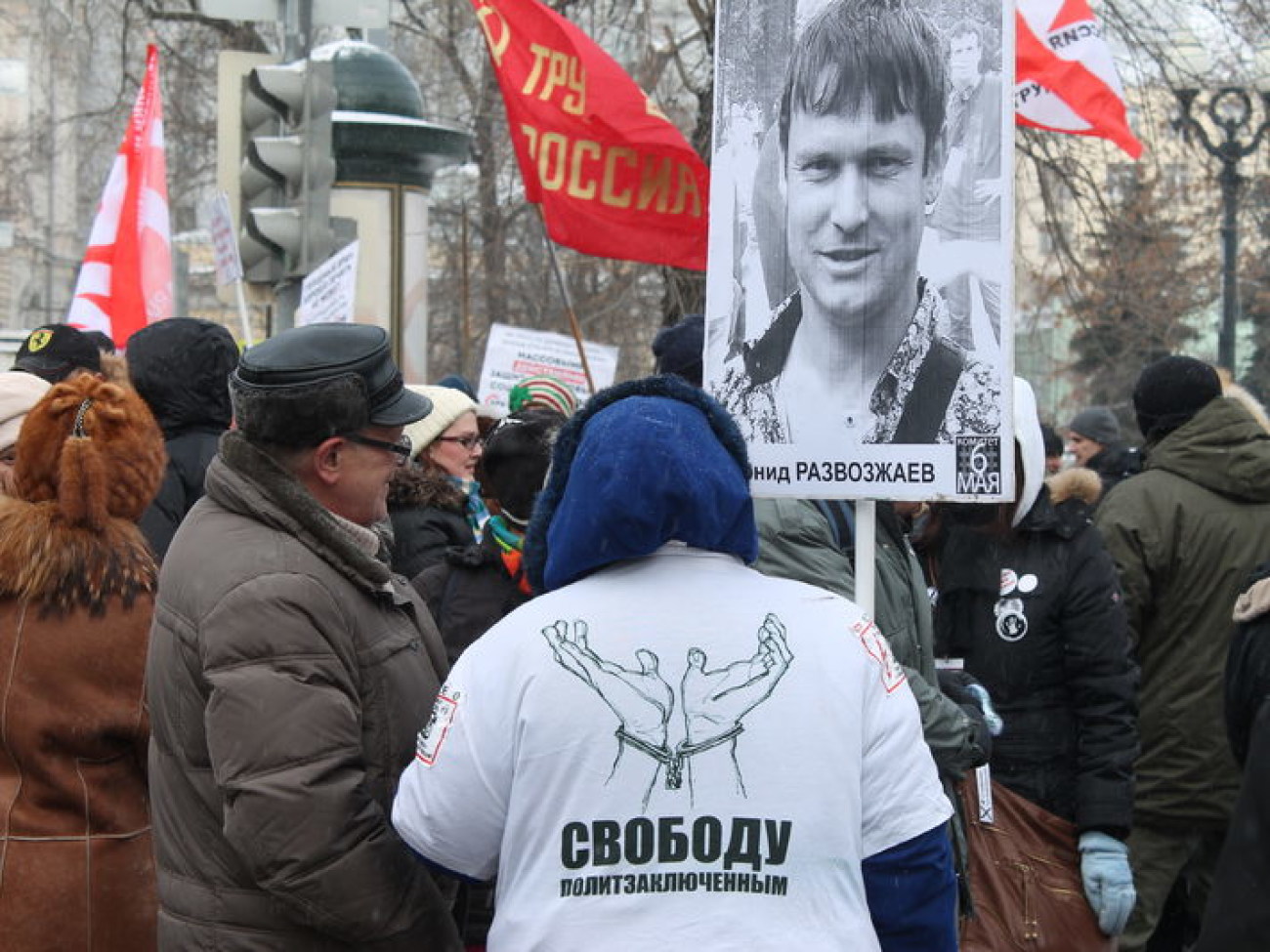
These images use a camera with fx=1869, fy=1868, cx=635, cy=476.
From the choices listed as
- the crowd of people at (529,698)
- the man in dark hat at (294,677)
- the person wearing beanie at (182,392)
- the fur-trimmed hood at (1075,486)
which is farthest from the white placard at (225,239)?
the man in dark hat at (294,677)

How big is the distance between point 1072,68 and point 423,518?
5.03 meters

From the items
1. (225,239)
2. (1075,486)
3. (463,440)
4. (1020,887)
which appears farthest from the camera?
(225,239)

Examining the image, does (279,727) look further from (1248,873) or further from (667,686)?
(1248,873)

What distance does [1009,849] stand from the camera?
464cm

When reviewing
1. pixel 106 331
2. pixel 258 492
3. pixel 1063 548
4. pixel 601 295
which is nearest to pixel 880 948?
pixel 258 492

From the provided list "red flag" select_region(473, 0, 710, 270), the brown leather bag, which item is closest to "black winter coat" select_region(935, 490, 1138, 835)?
the brown leather bag

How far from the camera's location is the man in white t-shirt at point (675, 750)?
8.61 feet

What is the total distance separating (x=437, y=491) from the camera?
5910 mm

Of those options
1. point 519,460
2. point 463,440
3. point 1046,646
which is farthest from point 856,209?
point 463,440

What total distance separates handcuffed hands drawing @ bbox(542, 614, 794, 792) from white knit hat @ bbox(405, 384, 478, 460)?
3.66 m

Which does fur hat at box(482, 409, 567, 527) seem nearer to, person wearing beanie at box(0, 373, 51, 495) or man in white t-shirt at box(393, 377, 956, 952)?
person wearing beanie at box(0, 373, 51, 495)

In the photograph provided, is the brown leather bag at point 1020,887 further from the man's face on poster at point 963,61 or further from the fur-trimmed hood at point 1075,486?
the man's face on poster at point 963,61

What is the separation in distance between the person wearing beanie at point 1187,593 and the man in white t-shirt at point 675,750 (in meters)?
3.41

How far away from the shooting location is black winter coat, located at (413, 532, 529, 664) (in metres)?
4.45
